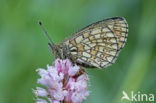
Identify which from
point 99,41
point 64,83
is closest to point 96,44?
point 99,41

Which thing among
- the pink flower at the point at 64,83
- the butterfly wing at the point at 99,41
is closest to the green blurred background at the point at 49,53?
the butterfly wing at the point at 99,41

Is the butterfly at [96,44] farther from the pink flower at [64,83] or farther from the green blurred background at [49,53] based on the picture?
the green blurred background at [49,53]

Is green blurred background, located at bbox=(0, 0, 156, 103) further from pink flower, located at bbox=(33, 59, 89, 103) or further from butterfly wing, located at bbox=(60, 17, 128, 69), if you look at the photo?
pink flower, located at bbox=(33, 59, 89, 103)

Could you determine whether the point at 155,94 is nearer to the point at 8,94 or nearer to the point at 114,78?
the point at 114,78

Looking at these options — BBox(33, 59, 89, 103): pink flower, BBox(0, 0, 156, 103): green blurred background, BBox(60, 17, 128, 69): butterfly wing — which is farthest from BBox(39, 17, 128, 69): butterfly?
BBox(0, 0, 156, 103): green blurred background

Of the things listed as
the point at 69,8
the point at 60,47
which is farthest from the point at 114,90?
the point at 60,47

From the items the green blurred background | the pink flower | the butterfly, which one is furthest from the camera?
the green blurred background

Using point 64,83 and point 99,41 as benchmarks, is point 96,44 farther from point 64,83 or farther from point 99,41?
point 64,83
